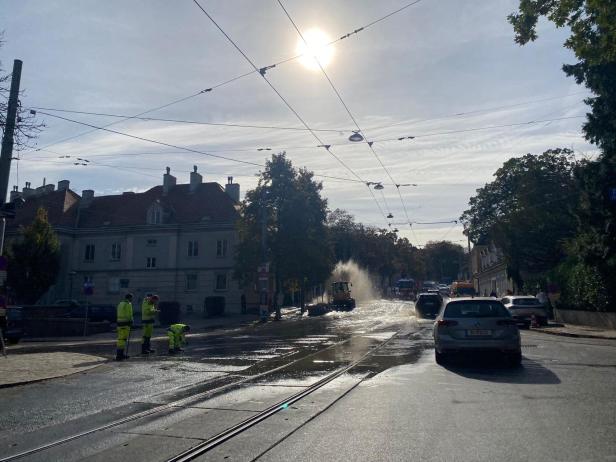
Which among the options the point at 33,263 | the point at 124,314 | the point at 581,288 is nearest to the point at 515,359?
the point at 124,314

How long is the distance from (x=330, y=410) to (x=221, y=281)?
43.5 metres

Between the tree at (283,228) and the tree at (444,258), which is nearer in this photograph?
the tree at (283,228)

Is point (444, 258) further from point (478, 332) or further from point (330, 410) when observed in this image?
point (330, 410)

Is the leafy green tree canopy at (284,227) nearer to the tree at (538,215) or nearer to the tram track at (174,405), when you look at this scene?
the tree at (538,215)

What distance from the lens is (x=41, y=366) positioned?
13.2 meters

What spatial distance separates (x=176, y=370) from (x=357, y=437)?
7204 millimetres

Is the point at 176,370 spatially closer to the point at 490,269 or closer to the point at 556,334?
the point at 556,334

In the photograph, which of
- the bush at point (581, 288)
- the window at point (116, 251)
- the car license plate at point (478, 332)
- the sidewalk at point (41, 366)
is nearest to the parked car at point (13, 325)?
the sidewalk at point (41, 366)

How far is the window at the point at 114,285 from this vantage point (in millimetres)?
53103

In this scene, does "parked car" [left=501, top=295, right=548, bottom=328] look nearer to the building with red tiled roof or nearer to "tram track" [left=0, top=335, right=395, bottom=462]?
"tram track" [left=0, top=335, right=395, bottom=462]

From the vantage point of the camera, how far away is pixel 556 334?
895 inches

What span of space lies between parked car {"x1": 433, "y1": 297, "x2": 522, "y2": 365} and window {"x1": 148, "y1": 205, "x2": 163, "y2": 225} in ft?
142

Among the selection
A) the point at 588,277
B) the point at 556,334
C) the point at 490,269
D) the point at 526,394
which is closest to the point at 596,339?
the point at 556,334

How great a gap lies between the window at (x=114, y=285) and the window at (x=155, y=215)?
250 inches
